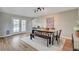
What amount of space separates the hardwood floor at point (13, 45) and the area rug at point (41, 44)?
0.10 m

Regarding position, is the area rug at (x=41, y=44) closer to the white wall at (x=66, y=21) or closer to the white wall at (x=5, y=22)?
the white wall at (x=66, y=21)

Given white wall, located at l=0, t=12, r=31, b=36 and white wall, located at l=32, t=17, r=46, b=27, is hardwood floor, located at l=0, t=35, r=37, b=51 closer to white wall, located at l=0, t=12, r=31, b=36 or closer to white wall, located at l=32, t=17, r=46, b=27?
white wall, located at l=0, t=12, r=31, b=36

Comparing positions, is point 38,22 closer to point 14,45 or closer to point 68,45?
point 14,45

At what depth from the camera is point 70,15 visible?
1731 mm

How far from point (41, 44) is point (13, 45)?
2.12 feet

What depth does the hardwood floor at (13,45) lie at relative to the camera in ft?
5.68

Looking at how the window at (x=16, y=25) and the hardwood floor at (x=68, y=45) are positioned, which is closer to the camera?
the hardwood floor at (x=68, y=45)

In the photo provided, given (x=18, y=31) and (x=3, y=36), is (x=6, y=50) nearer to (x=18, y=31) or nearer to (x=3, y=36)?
(x=3, y=36)

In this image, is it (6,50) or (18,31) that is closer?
(6,50)

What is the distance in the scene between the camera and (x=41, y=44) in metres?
1.78

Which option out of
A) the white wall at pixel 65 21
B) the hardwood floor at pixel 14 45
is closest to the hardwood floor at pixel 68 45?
the hardwood floor at pixel 14 45
